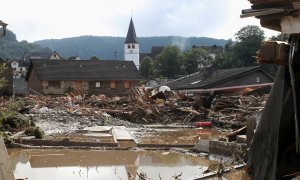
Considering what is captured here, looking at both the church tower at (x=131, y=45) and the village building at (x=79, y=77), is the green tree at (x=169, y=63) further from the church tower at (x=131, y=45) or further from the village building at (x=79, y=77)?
the village building at (x=79, y=77)

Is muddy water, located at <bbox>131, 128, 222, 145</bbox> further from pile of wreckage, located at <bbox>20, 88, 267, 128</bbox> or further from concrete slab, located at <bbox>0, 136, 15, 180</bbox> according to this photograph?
concrete slab, located at <bbox>0, 136, 15, 180</bbox>

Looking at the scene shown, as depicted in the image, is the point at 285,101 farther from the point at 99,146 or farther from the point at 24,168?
the point at 99,146

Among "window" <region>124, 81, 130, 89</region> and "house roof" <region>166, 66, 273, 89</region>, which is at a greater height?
"house roof" <region>166, 66, 273, 89</region>

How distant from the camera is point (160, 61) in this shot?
346 feet

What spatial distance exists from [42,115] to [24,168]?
16.0 meters

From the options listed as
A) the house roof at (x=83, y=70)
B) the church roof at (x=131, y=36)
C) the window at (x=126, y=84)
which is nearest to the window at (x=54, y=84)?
the house roof at (x=83, y=70)

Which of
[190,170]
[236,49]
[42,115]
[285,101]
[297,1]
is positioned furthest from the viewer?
[236,49]

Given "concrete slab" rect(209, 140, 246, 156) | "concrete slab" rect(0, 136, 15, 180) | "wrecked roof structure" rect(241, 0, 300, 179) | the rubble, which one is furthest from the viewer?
the rubble

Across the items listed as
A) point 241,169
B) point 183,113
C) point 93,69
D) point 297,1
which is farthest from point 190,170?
point 93,69

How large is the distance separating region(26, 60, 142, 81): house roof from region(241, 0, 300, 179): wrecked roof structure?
56.8 m

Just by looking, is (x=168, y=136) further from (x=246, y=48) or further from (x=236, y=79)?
(x=246, y=48)

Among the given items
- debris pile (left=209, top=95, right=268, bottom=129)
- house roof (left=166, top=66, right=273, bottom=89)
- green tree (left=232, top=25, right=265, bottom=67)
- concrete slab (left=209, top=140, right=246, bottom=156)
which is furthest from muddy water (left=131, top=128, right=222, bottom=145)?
green tree (left=232, top=25, right=265, bottom=67)

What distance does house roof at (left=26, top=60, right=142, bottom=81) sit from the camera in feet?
200

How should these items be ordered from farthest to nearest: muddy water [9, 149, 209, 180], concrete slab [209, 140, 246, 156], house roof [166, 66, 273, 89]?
house roof [166, 66, 273, 89], concrete slab [209, 140, 246, 156], muddy water [9, 149, 209, 180]
